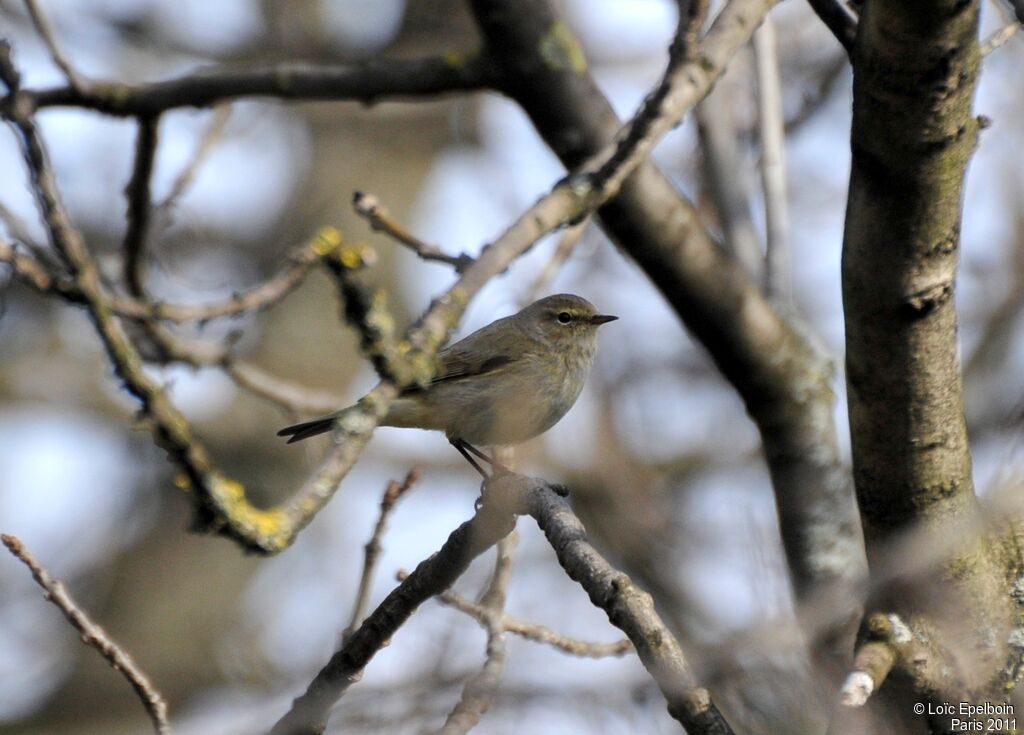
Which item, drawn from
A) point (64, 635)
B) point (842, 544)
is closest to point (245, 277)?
point (64, 635)

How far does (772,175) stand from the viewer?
4.82 metres

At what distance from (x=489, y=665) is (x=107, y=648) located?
105 centimetres

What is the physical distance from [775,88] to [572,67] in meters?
1.58

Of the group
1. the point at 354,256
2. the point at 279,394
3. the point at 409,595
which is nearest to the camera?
the point at 354,256

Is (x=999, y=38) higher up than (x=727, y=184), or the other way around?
(x=727, y=184)

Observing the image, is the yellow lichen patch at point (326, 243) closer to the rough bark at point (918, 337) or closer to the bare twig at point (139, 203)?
the rough bark at point (918, 337)

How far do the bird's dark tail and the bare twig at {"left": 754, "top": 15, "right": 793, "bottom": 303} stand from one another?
207 centimetres

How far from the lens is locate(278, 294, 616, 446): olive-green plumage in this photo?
5.00 metres

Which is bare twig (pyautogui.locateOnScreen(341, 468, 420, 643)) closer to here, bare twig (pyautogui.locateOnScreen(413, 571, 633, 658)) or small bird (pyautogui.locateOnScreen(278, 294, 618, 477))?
bare twig (pyautogui.locateOnScreen(413, 571, 633, 658))

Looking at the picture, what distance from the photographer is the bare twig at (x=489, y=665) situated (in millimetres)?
2705

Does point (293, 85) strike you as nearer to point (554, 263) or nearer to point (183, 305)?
point (183, 305)

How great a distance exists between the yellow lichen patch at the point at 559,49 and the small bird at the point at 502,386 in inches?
60.8

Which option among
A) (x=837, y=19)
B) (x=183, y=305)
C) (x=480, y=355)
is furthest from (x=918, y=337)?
(x=480, y=355)

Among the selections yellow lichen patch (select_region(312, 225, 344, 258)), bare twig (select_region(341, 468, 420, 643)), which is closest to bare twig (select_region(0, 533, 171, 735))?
bare twig (select_region(341, 468, 420, 643))
